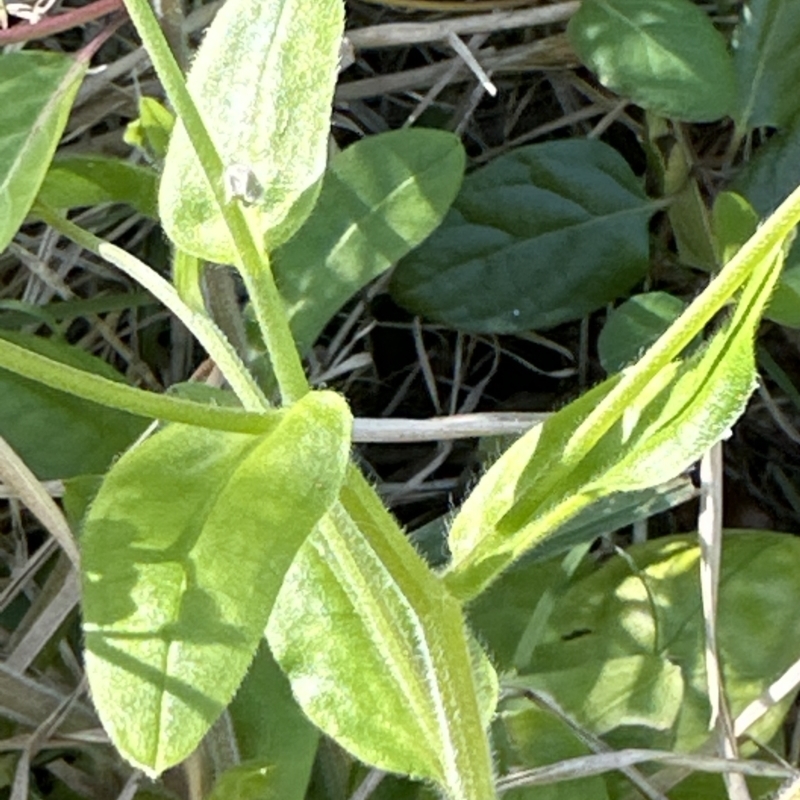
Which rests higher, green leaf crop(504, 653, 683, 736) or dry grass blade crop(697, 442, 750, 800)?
dry grass blade crop(697, 442, 750, 800)

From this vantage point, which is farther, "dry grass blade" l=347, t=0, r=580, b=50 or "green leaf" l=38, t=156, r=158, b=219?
"dry grass blade" l=347, t=0, r=580, b=50

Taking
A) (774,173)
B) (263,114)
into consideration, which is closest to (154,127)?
(263,114)

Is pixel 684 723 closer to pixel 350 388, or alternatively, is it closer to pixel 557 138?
pixel 350 388

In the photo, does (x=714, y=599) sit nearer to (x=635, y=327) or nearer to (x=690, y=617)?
(x=690, y=617)

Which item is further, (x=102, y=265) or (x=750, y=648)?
(x=102, y=265)

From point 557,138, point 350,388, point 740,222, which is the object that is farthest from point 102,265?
point 740,222

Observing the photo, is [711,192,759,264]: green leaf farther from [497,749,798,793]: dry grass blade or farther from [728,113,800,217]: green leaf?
[497,749,798,793]: dry grass blade

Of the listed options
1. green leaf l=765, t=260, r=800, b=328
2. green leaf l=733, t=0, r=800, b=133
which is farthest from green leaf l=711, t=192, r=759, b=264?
green leaf l=733, t=0, r=800, b=133
